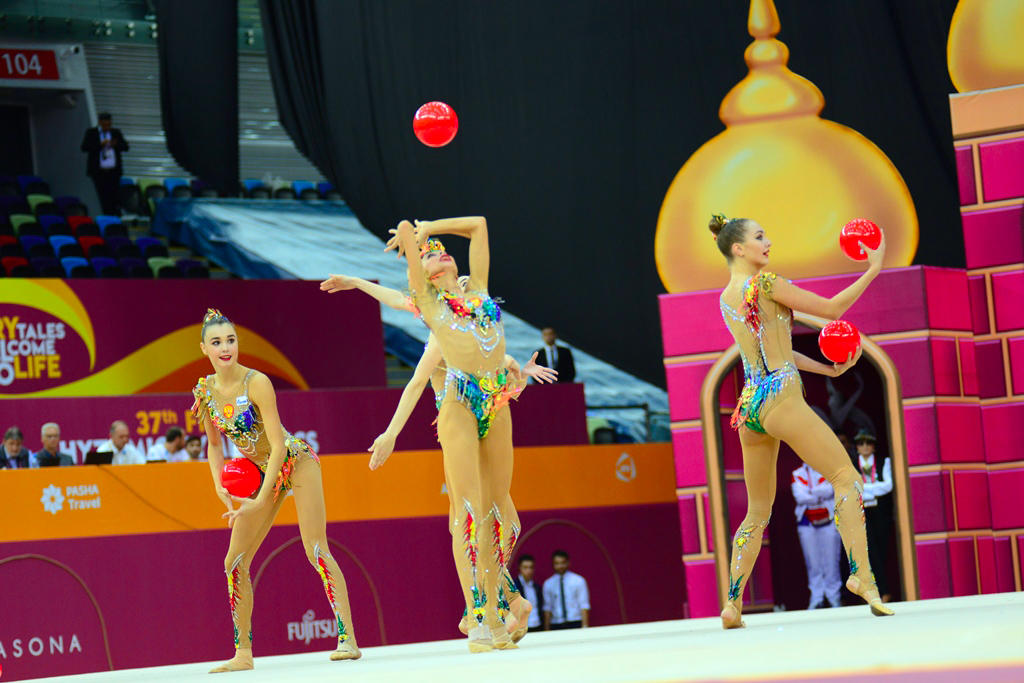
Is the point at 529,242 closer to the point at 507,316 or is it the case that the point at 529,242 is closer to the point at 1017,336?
the point at 507,316

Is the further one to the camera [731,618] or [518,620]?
[518,620]

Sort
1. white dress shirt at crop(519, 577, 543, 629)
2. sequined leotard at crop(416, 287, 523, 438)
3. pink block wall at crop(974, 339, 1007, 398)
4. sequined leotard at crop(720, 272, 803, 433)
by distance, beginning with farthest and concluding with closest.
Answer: white dress shirt at crop(519, 577, 543, 629), pink block wall at crop(974, 339, 1007, 398), sequined leotard at crop(720, 272, 803, 433), sequined leotard at crop(416, 287, 523, 438)

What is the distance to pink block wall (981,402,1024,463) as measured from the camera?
10992 millimetres

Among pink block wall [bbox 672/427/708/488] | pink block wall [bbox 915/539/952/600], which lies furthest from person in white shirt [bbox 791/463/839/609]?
pink block wall [bbox 915/539/952/600]

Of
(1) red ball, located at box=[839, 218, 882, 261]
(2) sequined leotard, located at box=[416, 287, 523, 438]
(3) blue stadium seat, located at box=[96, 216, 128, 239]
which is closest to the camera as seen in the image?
(2) sequined leotard, located at box=[416, 287, 523, 438]

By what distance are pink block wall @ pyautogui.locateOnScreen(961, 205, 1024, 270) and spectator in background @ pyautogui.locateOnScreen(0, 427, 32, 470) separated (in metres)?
7.36

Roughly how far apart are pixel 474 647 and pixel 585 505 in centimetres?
766

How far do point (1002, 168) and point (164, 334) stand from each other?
7.69m

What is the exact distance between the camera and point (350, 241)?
1906cm

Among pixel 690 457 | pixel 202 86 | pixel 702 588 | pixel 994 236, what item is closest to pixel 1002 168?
pixel 994 236

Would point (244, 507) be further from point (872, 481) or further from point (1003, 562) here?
point (1003, 562)

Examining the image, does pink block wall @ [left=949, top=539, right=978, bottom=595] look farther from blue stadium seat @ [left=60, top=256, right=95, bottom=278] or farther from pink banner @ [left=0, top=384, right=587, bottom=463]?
blue stadium seat @ [left=60, top=256, right=95, bottom=278]

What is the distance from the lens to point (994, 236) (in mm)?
10852

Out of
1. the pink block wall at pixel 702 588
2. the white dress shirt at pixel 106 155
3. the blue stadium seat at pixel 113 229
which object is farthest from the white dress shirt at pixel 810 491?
the white dress shirt at pixel 106 155
